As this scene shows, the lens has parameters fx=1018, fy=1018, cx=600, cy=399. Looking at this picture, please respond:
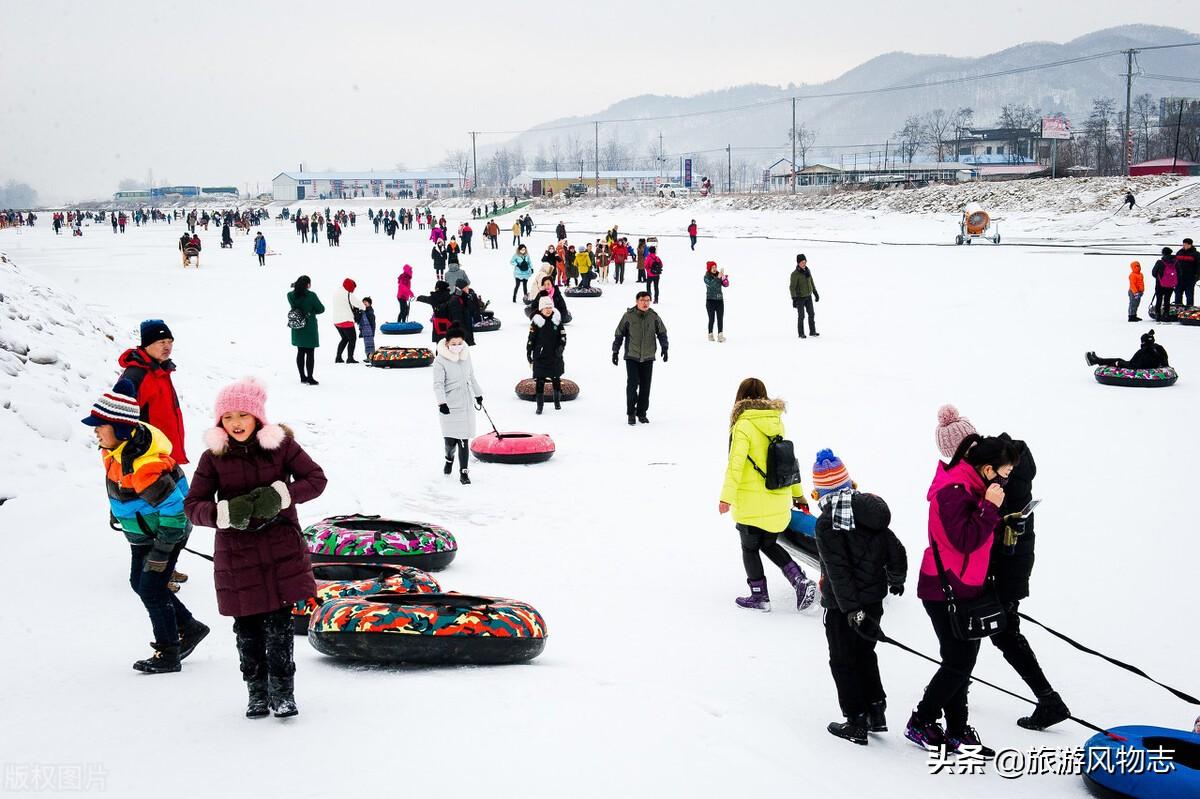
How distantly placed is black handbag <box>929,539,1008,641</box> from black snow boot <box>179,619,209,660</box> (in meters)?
3.85

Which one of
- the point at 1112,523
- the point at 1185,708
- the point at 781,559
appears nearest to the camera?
the point at 1185,708

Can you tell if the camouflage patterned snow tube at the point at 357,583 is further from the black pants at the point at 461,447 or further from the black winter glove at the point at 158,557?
the black pants at the point at 461,447

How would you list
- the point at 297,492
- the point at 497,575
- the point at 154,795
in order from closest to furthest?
the point at 154,795 < the point at 297,492 < the point at 497,575

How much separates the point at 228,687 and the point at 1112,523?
7533mm

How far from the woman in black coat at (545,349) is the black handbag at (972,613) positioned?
9.53 m

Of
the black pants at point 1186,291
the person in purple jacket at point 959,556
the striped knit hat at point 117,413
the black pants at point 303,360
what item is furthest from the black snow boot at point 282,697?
the black pants at point 1186,291

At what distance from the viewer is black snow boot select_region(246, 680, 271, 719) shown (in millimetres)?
4590

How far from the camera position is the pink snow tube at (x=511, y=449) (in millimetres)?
11531

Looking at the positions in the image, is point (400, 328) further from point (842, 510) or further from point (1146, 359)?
point (842, 510)

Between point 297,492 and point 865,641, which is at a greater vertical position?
point 297,492

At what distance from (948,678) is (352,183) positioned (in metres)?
186

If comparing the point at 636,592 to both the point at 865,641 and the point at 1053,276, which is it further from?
the point at 1053,276

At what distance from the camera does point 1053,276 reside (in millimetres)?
30422

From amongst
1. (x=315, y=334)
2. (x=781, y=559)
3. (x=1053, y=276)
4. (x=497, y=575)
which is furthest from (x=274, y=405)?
(x=1053, y=276)
